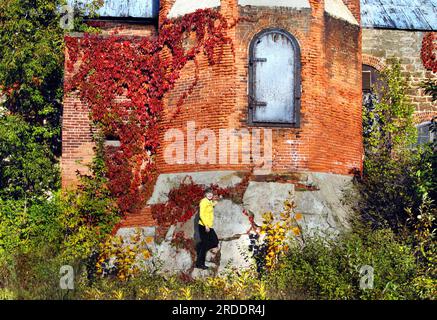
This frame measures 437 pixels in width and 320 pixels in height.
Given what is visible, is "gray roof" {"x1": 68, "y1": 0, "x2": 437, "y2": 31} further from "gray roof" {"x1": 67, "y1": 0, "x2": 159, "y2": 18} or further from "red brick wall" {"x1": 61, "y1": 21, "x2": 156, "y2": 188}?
"red brick wall" {"x1": 61, "y1": 21, "x2": 156, "y2": 188}

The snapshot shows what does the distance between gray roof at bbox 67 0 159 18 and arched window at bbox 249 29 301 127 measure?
3.82 metres

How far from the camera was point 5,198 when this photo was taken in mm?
18031

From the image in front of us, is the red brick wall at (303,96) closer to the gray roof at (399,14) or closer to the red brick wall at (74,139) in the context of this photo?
the red brick wall at (74,139)

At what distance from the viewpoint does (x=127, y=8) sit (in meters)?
19.4

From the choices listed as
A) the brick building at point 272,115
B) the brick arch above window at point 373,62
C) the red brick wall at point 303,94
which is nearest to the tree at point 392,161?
the brick arch above window at point 373,62

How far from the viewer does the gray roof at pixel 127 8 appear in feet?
62.3

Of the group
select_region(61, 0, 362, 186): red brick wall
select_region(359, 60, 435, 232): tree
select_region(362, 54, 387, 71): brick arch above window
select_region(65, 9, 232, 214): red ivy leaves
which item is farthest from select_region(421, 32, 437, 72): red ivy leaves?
select_region(65, 9, 232, 214): red ivy leaves

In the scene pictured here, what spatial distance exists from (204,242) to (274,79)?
13.5 ft

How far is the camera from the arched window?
16281 millimetres

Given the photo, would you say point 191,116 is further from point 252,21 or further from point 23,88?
point 23,88

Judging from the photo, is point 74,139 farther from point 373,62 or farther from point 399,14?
point 399,14

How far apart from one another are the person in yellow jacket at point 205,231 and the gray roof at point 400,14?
945cm

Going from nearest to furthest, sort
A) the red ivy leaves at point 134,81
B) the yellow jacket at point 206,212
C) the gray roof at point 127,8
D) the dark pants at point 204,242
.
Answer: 1. the yellow jacket at point 206,212
2. the dark pants at point 204,242
3. the red ivy leaves at point 134,81
4. the gray roof at point 127,8

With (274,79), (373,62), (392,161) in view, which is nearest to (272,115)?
(274,79)
